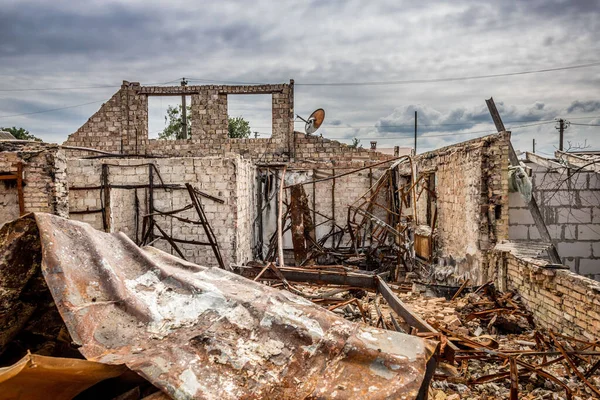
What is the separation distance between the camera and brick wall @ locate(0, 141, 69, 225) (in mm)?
6754

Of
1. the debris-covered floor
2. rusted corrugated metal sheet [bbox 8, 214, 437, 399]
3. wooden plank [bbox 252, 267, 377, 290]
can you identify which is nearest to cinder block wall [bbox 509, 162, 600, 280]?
the debris-covered floor

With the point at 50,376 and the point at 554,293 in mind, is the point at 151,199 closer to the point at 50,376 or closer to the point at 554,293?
the point at 50,376

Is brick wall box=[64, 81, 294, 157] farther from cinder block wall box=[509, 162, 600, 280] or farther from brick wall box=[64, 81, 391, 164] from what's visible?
cinder block wall box=[509, 162, 600, 280]

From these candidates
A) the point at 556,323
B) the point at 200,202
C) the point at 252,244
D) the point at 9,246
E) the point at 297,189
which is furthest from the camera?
the point at 297,189

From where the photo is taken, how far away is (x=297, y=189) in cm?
1268

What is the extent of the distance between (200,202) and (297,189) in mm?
4426

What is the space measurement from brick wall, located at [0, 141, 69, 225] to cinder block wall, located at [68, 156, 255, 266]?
1.37m

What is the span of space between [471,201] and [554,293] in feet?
7.88

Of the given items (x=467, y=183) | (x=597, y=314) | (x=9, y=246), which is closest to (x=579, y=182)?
(x=467, y=183)

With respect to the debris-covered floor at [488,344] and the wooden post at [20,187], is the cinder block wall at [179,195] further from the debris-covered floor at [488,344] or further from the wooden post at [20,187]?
the debris-covered floor at [488,344]

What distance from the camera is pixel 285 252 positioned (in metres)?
13.6

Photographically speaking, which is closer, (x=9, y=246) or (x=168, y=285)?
(x=9, y=246)

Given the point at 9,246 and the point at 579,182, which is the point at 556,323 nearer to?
the point at 579,182

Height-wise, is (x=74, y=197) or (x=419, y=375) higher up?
(x=74, y=197)
